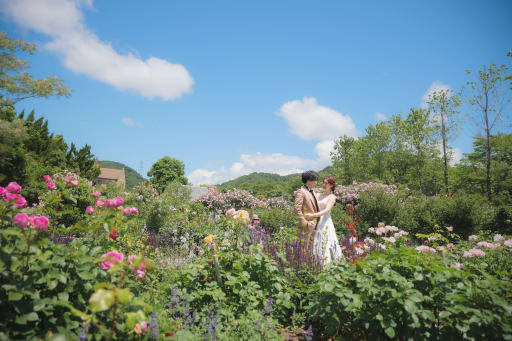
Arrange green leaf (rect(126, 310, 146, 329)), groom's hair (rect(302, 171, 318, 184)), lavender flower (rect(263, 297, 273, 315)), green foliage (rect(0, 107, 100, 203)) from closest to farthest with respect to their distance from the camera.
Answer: green leaf (rect(126, 310, 146, 329)) → lavender flower (rect(263, 297, 273, 315)) → groom's hair (rect(302, 171, 318, 184)) → green foliage (rect(0, 107, 100, 203))

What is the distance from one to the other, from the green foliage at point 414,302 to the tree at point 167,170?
54495 millimetres

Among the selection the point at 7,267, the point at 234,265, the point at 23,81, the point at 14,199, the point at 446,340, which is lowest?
the point at 446,340

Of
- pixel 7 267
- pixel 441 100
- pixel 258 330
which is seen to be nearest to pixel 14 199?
pixel 7 267

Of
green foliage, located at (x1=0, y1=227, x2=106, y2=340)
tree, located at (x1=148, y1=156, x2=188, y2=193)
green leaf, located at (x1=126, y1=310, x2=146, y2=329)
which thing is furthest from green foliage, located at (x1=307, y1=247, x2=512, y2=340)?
tree, located at (x1=148, y1=156, x2=188, y2=193)

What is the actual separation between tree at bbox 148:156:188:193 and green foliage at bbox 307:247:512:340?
54495mm

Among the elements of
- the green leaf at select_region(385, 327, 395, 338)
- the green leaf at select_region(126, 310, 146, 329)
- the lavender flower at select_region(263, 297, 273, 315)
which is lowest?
the lavender flower at select_region(263, 297, 273, 315)

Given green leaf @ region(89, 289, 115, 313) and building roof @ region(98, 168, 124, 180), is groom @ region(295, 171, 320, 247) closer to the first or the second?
green leaf @ region(89, 289, 115, 313)

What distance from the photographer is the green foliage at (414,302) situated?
185cm

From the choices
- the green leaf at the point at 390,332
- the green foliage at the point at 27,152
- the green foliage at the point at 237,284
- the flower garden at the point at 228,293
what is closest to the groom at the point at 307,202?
the flower garden at the point at 228,293

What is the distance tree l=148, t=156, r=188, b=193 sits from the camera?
5475cm

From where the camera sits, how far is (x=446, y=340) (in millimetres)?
2006

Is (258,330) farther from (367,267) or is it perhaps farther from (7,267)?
(7,267)

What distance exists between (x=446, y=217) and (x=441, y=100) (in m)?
15.5

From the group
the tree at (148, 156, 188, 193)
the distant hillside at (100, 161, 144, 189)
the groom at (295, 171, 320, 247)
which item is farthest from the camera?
the distant hillside at (100, 161, 144, 189)
